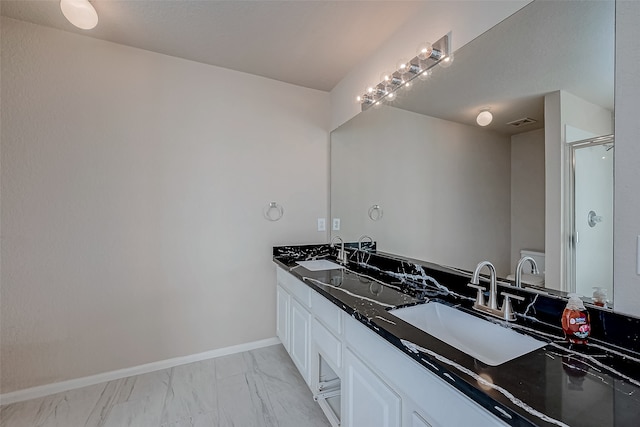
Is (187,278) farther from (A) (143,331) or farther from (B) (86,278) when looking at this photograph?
(B) (86,278)

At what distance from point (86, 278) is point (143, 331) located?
570 mm

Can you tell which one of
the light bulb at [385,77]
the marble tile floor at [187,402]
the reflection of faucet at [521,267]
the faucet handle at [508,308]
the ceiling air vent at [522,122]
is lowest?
the marble tile floor at [187,402]

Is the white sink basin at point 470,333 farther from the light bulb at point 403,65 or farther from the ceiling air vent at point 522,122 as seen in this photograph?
the light bulb at point 403,65

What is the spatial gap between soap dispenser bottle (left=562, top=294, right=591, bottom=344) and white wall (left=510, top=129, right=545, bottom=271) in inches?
10.1

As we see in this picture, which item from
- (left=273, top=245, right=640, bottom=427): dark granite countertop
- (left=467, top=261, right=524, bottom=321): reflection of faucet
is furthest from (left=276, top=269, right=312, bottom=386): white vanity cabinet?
(left=467, top=261, right=524, bottom=321): reflection of faucet

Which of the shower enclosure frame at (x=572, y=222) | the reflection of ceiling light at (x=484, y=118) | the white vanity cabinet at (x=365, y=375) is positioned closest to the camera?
the white vanity cabinet at (x=365, y=375)

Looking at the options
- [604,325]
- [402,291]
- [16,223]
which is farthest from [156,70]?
[604,325]

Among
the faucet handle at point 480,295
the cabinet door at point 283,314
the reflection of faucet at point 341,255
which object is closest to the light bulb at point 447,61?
the faucet handle at point 480,295

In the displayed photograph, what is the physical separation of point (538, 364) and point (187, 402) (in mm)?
1988

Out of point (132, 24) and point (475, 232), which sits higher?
point (132, 24)

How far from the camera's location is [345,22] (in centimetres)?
175

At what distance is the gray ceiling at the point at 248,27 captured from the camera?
1630mm

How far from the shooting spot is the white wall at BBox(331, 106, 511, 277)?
1322 mm

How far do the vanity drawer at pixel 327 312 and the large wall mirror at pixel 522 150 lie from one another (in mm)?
693
